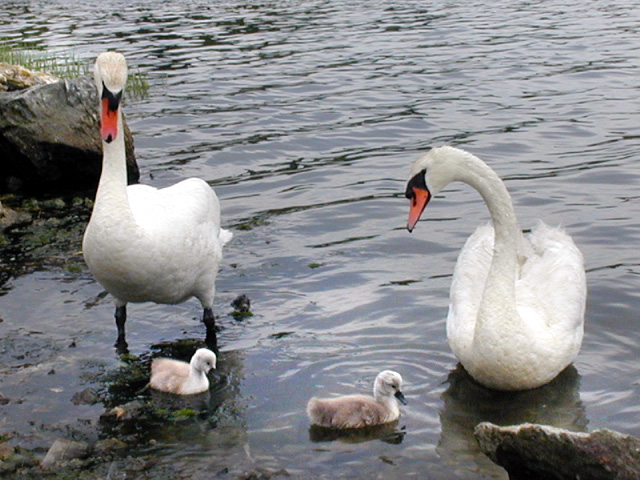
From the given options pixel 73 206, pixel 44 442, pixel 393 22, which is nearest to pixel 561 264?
pixel 44 442

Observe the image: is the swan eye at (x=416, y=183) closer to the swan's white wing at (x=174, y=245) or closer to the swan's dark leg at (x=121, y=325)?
the swan's white wing at (x=174, y=245)

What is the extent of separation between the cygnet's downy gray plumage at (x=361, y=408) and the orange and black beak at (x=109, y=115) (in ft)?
7.33

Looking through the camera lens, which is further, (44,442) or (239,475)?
(44,442)

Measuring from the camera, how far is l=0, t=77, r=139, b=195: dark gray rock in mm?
11633

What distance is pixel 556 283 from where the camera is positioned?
7168 mm

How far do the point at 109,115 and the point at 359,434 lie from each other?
8.82ft

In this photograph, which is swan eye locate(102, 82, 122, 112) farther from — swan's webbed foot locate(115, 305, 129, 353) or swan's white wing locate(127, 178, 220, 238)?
swan's webbed foot locate(115, 305, 129, 353)

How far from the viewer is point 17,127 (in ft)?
38.1

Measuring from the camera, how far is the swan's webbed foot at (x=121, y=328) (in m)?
7.44

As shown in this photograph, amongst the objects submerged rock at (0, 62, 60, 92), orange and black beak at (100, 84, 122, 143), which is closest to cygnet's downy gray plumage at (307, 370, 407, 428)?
orange and black beak at (100, 84, 122, 143)

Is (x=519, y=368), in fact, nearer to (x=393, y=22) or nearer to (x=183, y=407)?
(x=183, y=407)

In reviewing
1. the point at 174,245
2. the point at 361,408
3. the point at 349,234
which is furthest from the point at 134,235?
the point at 349,234

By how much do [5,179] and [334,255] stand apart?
15.3ft

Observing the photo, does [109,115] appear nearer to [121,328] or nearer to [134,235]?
[134,235]
